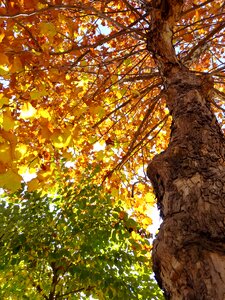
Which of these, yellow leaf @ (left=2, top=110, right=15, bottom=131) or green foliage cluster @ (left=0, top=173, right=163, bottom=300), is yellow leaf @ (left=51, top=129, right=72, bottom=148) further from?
green foliage cluster @ (left=0, top=173, right=163, bottom=300)

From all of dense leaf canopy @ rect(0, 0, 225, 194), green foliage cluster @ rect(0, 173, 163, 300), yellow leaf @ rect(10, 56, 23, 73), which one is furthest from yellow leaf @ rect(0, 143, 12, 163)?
green foliage cluster @ rect(0, 173, 163, 300)

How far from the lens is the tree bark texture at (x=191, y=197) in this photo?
4.04ft

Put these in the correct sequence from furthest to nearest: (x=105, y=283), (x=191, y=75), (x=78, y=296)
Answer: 1. (x=78, y=296)
2. (x=105, y=283)
3. (x=191, y=75)

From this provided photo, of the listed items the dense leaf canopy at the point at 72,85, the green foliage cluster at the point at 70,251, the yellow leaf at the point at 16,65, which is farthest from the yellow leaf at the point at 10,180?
the green foliage cluster at the point at 70,251

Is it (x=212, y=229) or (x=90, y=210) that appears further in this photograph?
(x=90, y=210)

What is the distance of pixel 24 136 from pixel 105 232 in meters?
2.17

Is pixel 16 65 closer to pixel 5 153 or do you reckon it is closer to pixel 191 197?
pixel 5 153

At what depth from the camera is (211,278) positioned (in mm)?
1168

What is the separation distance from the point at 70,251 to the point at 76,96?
2791mm

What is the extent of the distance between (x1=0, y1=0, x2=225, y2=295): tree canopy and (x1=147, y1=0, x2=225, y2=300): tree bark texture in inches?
23.3

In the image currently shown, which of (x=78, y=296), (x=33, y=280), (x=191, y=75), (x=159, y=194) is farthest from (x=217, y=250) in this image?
(x=78, y=296)

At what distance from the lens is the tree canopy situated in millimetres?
2957

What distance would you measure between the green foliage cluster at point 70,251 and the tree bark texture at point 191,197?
99.6 inches

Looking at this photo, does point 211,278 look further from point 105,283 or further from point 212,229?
point 105,283
